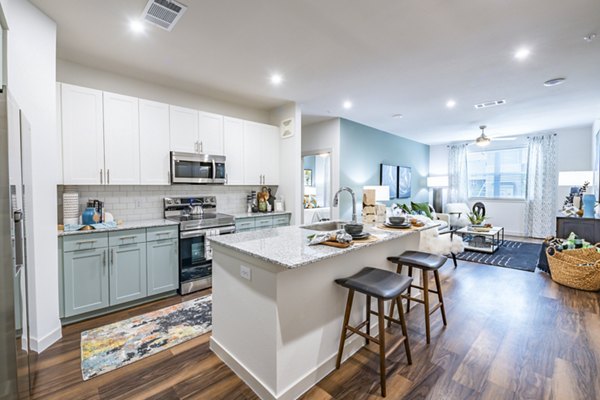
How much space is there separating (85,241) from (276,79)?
2819mm

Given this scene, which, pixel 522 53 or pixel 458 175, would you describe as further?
pixel 458 175

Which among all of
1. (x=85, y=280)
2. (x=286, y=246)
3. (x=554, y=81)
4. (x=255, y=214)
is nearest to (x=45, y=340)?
(x=85, y=280)

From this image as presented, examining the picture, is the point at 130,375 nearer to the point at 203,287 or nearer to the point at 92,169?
the point at 203,287

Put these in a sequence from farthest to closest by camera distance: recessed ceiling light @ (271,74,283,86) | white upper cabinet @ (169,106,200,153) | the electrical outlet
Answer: white upper cabinet @ (169,106,200,153)
recessed ceiling light @ (271,74,283,86)
the electrical outlet

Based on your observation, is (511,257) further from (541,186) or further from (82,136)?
(82,136)

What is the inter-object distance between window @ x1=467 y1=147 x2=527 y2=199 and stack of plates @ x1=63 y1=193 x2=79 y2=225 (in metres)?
9.18

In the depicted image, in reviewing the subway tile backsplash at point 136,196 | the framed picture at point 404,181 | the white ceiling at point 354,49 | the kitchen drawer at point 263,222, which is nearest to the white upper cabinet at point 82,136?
the subway tile backsplash at point 136,196

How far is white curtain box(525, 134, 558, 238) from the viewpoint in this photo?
261 inches

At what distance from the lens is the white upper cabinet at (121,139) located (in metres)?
3.03

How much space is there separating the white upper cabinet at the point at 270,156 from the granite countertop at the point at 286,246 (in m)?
2.27

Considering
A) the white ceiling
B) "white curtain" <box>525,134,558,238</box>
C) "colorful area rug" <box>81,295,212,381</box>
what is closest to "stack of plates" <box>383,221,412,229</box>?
the white ceiling

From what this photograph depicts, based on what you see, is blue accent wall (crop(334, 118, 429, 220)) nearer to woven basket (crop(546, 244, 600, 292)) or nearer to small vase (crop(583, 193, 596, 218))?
woven basket (crop(546, 244, 600, 292))

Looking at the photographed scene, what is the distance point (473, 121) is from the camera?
5.66 metres

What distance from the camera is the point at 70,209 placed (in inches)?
112
